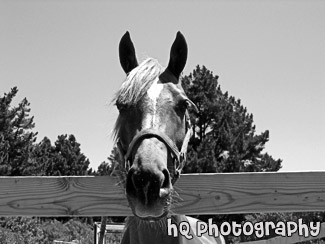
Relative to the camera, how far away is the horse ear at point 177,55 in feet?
9.33

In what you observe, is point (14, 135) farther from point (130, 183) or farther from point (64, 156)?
point (130, 183)

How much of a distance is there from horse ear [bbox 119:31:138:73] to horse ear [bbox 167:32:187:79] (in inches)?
11.5

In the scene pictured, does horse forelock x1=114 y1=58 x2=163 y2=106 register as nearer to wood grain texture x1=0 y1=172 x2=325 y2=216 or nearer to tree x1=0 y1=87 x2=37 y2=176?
wood grain texture x1=0 y1=172 x2=325 y2=216

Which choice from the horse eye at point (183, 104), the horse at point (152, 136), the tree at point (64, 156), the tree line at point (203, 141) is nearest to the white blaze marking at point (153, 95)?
the horse at point (152, 136)

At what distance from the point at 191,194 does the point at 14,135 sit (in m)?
31.1

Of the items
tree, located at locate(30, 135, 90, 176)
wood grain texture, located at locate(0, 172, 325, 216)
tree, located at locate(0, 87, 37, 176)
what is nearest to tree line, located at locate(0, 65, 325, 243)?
tree, located at locate(0, 87, 37, 176)

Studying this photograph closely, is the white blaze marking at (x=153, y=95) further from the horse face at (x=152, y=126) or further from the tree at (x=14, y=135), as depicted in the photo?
the tree at (x=14, y=135)

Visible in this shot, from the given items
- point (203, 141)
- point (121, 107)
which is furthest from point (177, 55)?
point (203, 141)

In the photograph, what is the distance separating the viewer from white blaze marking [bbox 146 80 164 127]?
2.33m

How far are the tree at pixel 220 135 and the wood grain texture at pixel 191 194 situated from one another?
71.6ft

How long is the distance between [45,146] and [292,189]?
138 feet

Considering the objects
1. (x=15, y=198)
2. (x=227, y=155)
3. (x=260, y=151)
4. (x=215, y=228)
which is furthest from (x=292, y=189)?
(x=260, y=151)

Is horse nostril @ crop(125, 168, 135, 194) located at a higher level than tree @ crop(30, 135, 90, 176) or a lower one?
lower

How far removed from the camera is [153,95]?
245 cm
